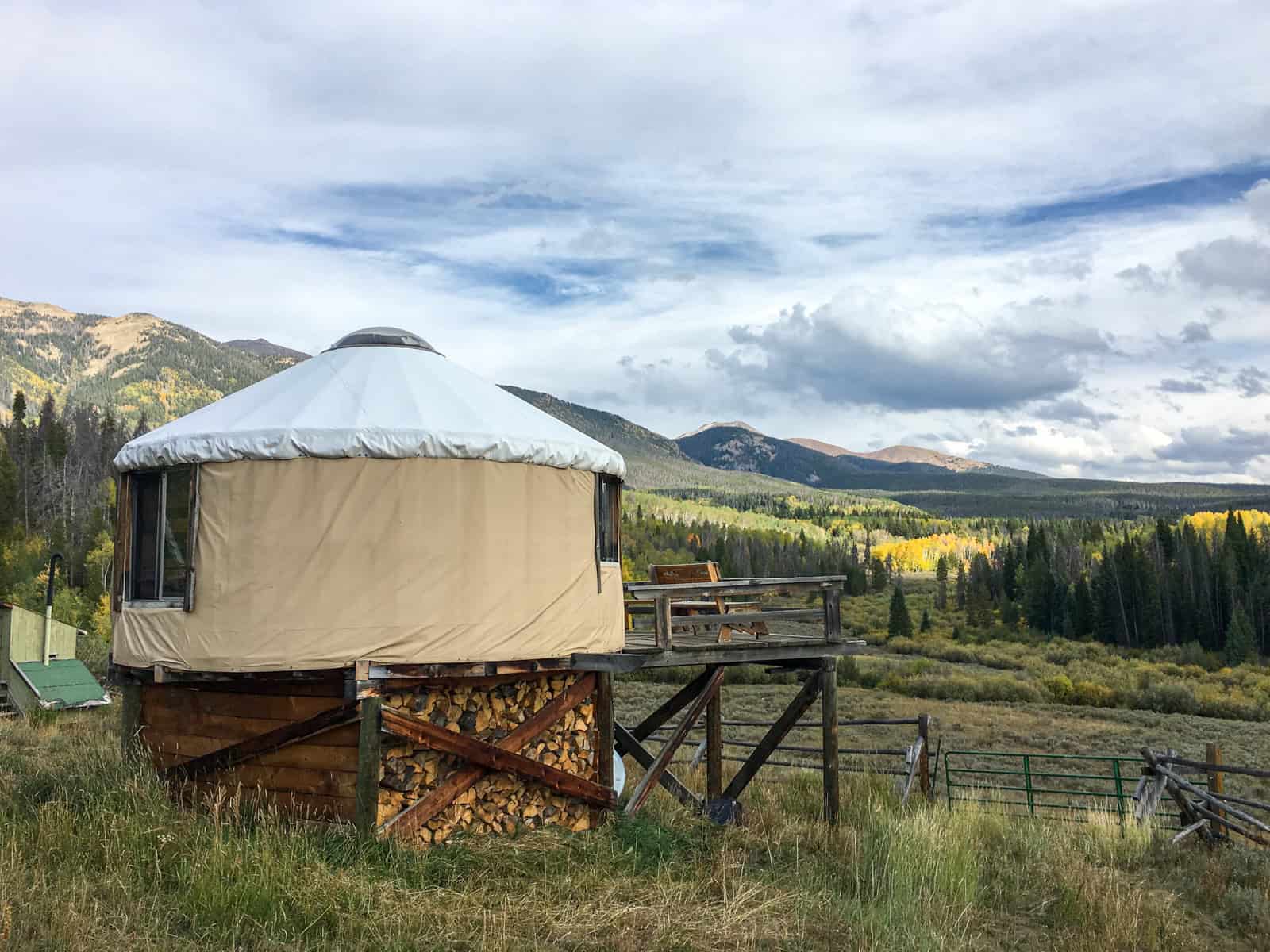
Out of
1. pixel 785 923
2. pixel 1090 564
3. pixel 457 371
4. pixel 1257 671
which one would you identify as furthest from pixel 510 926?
pixel 1090 564

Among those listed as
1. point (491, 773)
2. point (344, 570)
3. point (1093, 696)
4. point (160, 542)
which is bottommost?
point (1093, 696)

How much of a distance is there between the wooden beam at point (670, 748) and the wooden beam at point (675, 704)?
0.06 metres

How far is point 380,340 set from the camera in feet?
31.8

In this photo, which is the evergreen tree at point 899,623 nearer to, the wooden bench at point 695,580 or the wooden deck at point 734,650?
the wooden bench at point 695,580

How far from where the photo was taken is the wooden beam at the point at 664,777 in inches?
405

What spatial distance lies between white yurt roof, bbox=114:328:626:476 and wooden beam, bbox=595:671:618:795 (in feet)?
6.31

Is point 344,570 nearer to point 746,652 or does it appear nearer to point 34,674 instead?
point 746,652

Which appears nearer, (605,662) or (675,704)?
(605,662)

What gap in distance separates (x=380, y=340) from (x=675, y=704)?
5066 mm

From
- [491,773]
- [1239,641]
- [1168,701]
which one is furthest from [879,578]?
[491,773]

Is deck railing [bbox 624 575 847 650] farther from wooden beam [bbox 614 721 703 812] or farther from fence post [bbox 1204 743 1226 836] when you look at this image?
fence post [bbox 1204 743 1226 836]

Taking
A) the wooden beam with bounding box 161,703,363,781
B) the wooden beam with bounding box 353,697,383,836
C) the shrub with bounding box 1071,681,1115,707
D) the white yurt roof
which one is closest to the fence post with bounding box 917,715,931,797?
the white yurt roof

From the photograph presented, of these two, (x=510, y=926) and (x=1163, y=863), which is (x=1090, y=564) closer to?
(x=1163, y=863)

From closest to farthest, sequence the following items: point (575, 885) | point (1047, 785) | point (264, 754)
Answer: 1. point (575, 885)
2. point (264, 754)
3. point (1047, 785)
